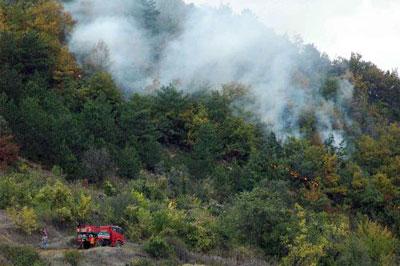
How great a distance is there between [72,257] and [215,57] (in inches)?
1801

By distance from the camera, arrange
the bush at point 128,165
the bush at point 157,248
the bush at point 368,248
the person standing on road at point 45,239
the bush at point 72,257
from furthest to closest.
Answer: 1. the bush at point 128,165
2. the bush at point 368,248
3. the bush at point 157,248
4. the person standing on road at point 45,239
5. the bush at point 72,257

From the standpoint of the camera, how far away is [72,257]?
67.9ft

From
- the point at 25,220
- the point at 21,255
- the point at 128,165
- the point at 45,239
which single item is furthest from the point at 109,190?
the point at 21,255

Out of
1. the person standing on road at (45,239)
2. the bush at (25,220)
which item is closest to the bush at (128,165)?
the bush at (25,220)

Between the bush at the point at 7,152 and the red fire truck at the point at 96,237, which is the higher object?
the bush at the point at 7,152

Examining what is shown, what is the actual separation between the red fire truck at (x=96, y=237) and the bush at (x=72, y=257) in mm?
1926

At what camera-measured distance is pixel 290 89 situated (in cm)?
6119

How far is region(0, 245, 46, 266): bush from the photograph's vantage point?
19.7 m

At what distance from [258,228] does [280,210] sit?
1.26 m

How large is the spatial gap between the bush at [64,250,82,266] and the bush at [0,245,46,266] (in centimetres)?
87

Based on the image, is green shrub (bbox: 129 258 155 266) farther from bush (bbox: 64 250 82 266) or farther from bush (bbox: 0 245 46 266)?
bush (bbox: 0 245 46 266)

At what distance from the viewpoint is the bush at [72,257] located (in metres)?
20.6

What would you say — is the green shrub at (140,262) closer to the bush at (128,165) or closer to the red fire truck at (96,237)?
the red fire truck at (96,237)

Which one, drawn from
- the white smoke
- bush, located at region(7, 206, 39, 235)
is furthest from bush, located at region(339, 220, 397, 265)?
the white smoke
